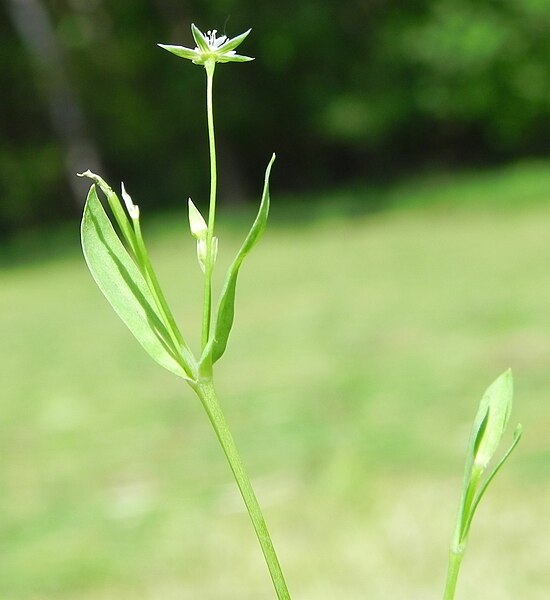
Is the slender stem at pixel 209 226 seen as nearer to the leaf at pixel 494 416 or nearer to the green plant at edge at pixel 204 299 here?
the green plant at edge at pixel 204 299

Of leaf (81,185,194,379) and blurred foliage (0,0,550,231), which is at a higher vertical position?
blurred foliage (0,0,550,231)

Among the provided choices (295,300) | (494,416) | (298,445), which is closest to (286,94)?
(295,300)

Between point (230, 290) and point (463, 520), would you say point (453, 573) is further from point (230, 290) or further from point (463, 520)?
point (230, 290)

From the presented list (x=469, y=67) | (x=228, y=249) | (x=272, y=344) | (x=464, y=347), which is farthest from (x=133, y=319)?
(x=469, y=67)

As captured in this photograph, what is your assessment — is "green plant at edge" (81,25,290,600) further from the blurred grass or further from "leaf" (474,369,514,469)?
the blurred grass

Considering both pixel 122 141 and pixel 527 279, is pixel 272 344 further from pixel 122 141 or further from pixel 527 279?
pixel 122 141

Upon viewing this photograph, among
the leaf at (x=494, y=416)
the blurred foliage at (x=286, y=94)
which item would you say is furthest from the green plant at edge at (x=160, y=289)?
the blurred foliage at (x=286, y=94)

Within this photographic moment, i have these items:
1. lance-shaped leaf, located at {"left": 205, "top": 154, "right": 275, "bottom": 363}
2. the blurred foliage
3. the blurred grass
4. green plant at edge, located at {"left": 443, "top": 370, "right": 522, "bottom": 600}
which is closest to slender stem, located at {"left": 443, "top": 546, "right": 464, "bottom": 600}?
green plant at edge, located at {"left": 443, "top": 370, "right": 522, "bottom": 600}
